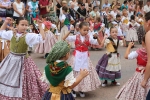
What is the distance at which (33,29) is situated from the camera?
31.8ft

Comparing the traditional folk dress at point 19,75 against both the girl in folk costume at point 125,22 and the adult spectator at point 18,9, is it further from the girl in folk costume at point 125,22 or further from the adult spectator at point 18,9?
the girl in folk costume at point 125,22

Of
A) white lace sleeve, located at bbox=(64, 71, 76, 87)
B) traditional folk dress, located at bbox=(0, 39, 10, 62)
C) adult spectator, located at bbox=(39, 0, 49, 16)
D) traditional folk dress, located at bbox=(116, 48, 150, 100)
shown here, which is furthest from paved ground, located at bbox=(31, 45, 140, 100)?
adult spectator, located at bbox=(39, 0, 49, 16)

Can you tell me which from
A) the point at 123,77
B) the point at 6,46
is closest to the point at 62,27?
the point at 123,77

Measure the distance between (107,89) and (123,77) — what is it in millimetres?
1111

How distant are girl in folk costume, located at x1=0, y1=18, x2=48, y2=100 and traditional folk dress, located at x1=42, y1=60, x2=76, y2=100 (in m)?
1.00

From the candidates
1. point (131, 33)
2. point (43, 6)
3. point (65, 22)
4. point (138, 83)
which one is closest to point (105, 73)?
point (138, 83)

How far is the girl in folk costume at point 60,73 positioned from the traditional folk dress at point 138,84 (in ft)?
3.57

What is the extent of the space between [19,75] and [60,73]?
1.28m

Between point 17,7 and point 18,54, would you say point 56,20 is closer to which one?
point 17,7

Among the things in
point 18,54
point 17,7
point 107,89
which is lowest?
point 107,89

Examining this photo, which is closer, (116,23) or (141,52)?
(141,52)

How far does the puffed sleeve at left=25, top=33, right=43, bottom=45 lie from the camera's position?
4.21 metres

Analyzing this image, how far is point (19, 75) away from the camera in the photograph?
4473 mm

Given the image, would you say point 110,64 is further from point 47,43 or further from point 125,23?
point 125,23
